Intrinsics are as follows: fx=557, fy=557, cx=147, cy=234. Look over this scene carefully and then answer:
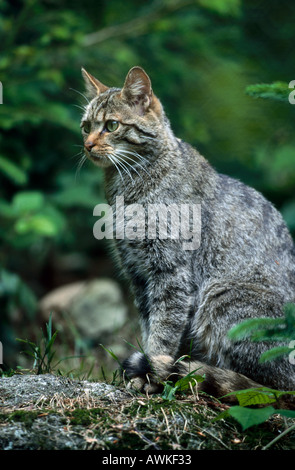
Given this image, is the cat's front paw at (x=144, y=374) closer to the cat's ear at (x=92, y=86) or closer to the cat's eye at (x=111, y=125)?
the cat's eye at (x=111, y=125)

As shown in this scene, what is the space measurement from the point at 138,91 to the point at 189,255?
1.20 m

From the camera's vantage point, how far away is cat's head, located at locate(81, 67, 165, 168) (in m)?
3.79

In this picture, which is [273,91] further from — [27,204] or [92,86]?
[27,204]

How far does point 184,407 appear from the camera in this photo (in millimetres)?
2764

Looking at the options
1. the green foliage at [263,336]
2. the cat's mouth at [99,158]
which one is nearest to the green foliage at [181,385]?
the green foliage at [263,336]

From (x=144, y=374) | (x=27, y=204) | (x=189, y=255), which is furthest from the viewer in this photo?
(x=27, y=204)

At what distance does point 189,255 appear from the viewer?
11.9 ft

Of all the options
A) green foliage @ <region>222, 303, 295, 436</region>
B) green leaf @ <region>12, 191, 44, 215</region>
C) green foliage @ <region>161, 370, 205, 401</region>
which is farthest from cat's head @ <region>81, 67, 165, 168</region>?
green foliage @ <region>222, 303, 295, 436</region>

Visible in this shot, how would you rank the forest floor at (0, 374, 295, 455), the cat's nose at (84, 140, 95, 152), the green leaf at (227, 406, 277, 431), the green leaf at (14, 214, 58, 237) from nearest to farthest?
the green leaf at (227, 406, 277, 431) < the forest floor at (0, 374, 295, 455) < the cat's nose at (84, 140, 95, 152) < the green leaf at (14, 214, 58, 237)

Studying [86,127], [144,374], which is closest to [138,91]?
[86,127]

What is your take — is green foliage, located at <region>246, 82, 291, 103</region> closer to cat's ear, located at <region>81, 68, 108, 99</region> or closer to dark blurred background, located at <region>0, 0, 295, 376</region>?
cat's ear, located at <region>81, 68, 108, 99</region>

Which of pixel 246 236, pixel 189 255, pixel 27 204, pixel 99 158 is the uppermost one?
pixel 99 158

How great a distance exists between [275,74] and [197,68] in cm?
119

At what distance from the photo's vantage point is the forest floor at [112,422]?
7.93 ft
